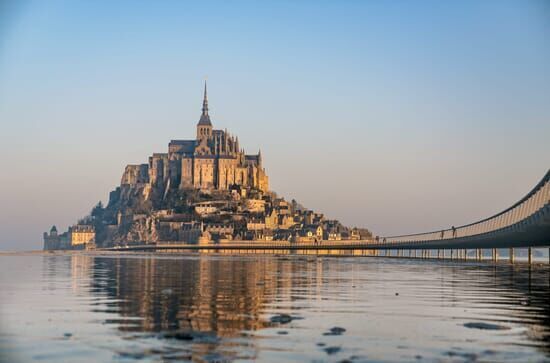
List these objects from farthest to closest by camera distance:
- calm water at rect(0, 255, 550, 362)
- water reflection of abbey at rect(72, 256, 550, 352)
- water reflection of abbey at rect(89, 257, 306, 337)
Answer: water reflection of abbey at rect(89, 257, 306, 337) < water reflection of abbey at rect(72, 256, 550, 352) < calm water at rect(0, 255, 550, 362)

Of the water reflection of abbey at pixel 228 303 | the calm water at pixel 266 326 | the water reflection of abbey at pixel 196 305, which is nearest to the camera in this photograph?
the calm water at pixel 266 326

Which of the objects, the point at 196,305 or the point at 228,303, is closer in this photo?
the point at 196,305

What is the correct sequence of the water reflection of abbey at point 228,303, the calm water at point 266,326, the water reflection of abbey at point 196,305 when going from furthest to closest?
the water reflection of abbey at point 196,305
the water reflection of abbey at point 228,303
the calm water at point 266,326

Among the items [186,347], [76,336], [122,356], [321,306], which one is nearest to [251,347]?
[186,347]

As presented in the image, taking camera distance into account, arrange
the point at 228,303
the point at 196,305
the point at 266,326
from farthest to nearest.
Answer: the point at 228,303 < the point at 196,305 < the point at 266,326

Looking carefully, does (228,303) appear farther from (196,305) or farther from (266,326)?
(266,326)

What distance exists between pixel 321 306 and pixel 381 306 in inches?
98.2

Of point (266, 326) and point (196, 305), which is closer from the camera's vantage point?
point (266, 326)

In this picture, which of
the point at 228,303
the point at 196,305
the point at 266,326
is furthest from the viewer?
the point at 228,303

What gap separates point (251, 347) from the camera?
68.5 feet

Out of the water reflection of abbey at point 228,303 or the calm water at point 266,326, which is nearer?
the calm water at point 266,326

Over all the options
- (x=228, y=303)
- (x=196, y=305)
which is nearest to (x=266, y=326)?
(x=196, y=305)

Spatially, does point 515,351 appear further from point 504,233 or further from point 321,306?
point 504,233

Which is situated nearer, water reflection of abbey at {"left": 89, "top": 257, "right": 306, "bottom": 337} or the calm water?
the calm water
